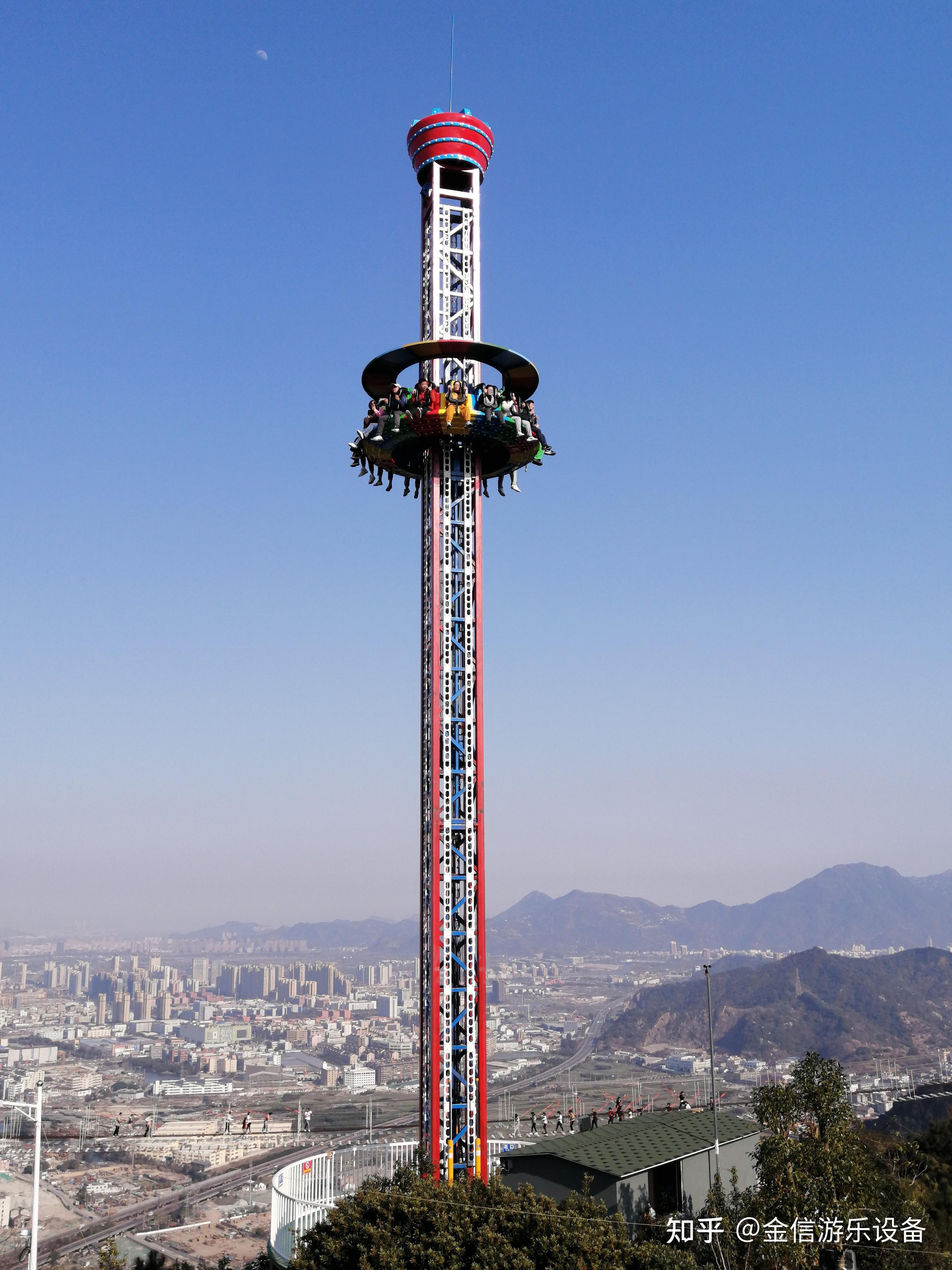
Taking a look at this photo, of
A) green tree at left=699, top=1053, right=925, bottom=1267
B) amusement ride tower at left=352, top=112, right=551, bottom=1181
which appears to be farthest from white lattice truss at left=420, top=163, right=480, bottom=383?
green tree at left=699, top=1053, right=925, bottom=1267

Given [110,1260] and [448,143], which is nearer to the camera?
[110,1260]

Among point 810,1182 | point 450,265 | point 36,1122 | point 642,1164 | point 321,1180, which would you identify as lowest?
point 321,1180

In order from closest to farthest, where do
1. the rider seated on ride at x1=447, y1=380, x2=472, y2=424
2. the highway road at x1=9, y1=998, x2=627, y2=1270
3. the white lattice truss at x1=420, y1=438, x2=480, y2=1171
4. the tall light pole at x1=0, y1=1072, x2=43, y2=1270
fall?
1. the tall light pole at x1=0, y1=1072, x2=43, y2=1270
2. the white lattice truss at x1=420, y1=438, x2=480, y2=1171
3. the rider seated on ride at x1=447, y1=380, x2=472, y2=424
4. the highway road at x1=9, y1=998, x2=627, y2=1270

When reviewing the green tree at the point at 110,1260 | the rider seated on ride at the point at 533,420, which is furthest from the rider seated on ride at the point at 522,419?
the green tree at the point at 110,1260

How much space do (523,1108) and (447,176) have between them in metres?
158

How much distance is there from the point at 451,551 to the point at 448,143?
35.2 feet

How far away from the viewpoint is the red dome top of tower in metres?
29.6

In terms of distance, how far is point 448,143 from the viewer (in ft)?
97.2

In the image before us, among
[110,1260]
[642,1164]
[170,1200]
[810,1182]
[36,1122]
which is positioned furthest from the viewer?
→ [170,1200]

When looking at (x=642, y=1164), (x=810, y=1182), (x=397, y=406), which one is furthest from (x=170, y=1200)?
(x=810, y=1182)

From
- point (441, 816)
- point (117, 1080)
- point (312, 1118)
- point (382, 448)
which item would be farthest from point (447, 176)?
point (117, 1080)

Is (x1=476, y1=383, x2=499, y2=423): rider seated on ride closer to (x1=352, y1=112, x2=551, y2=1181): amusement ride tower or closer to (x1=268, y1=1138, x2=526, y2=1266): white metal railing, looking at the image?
(x1=352, y1=112, x2=551, y2=1181): amusement ride tower

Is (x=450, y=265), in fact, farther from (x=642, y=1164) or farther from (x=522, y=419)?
(x=642, y=1164)

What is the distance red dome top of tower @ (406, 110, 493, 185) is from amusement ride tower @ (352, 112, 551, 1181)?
1.2 inches
